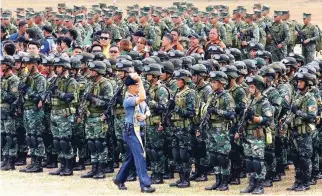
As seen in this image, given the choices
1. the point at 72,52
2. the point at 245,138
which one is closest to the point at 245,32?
the point at 72,52

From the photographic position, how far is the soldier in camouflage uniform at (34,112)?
1731cm

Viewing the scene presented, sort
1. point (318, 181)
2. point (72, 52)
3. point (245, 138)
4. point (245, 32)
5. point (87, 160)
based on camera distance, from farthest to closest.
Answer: point (245, 32), point (72, 52), point (87, 160), point (318, 181), point (245, 138)

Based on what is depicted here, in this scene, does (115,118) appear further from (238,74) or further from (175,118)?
(238,74)

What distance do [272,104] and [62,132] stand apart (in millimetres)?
3590

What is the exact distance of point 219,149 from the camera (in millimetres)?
15758

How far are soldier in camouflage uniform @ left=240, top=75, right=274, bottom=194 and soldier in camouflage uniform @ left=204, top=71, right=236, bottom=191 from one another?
303 mm

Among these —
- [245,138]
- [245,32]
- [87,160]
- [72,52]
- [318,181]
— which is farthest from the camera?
[245,32]

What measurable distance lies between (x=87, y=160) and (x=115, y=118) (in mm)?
1707

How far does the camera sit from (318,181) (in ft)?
55.0

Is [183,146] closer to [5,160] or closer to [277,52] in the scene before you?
[5,160]

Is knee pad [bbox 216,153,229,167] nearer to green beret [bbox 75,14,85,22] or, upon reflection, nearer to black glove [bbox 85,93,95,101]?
black glove [bbox 85,93,95,101]

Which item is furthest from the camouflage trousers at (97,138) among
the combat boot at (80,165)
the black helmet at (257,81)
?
the black helmet at (257,81)

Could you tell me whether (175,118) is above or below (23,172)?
above

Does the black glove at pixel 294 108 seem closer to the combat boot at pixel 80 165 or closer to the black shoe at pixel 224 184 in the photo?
the black shoe at pixel 224 184
